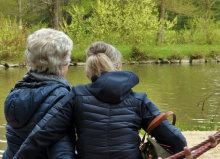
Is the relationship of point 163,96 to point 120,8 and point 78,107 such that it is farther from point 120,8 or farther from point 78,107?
point 120,8

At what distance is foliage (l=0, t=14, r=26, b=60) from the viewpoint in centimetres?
2464

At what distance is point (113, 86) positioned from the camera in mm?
2221

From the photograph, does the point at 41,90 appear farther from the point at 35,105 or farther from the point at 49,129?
the point at 49,129

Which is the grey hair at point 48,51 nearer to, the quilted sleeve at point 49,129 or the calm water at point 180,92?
the quilted sleeve at point 49,129

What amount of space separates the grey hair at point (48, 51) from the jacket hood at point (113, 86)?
0.25m

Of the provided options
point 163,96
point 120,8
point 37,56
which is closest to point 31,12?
point 120,8

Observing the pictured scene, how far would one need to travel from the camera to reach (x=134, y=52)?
2742cm

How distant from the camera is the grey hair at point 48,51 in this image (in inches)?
91.4

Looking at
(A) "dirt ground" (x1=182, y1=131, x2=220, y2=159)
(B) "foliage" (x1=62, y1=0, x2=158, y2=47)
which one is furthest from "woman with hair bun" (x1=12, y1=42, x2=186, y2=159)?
(B) "foliage" (x1=62, y1=0, x2=158, y2=47)

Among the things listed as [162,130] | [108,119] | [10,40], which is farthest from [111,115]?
[10,40]

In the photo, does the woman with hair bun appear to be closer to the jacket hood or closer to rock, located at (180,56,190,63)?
the jacket hood

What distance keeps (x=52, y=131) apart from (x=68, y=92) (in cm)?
25

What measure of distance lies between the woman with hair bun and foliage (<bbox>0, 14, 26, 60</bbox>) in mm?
22992

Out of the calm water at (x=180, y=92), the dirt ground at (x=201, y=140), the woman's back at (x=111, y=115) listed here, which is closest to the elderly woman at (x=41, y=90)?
the woman's back at (x=111, y=115)
